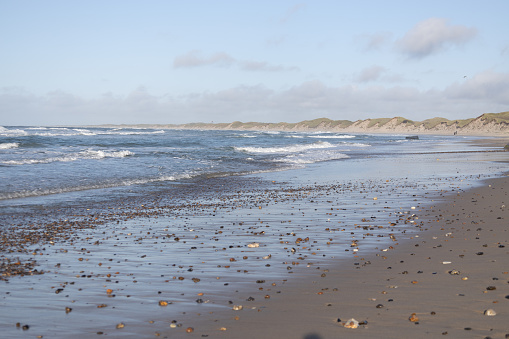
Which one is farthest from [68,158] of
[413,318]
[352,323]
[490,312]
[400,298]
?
[490,312]

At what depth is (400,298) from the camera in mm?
5762

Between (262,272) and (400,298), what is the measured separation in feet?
7.50

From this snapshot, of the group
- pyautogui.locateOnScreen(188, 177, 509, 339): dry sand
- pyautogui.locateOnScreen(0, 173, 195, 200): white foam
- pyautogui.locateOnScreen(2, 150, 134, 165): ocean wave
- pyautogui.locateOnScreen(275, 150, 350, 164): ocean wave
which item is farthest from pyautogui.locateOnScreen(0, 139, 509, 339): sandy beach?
pyautogui.locateOnScreen(275, 150, 350, 164): ocean wave

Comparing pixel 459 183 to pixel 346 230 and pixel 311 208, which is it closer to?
pixel 311 208

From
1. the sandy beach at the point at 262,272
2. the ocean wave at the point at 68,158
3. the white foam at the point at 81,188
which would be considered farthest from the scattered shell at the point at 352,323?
the ocean wave at the point at 68,158

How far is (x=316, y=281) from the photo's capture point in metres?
6.70

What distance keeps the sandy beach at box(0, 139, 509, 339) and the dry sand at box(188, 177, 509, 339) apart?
0.02 m

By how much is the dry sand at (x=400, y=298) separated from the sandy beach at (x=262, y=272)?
21 millimetres

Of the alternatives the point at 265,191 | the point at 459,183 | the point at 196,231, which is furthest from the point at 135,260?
the point at 459,183

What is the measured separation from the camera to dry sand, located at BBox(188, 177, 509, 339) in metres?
4.77

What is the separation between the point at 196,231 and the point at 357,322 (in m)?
6.58

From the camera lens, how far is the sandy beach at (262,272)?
5.02 meters

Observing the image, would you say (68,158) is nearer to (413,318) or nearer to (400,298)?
(400,298)

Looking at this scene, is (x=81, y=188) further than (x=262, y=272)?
Yes
